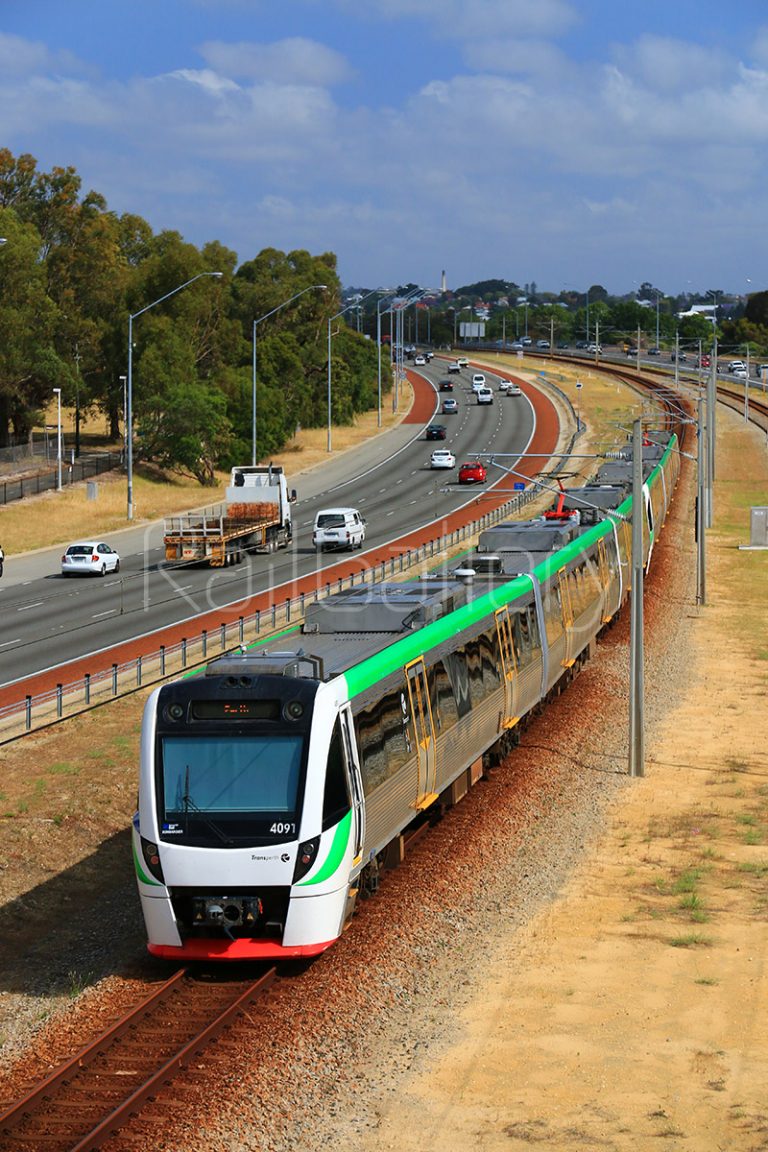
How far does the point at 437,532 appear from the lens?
66.7 metres

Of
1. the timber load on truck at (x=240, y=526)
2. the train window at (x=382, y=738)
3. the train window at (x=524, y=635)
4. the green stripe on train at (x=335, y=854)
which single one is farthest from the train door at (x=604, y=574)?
the timber load on truck at (x=240, y=526)

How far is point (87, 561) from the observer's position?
5481 cm

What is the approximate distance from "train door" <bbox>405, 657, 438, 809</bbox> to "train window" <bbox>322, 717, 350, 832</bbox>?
9.60ft

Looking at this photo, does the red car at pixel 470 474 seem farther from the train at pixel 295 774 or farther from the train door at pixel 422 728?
the train door at pixel 422 728

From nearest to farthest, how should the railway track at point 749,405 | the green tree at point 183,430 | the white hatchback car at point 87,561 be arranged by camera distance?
the white hatchback car at point 87,561 < the green tree at point 183,430 < the railway track at point 749,405

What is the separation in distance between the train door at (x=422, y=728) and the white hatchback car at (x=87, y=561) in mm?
37431

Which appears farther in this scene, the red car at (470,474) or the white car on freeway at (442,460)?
the white car on freeway at (442,460)

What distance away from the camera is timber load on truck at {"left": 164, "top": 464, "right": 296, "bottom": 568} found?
56406mm

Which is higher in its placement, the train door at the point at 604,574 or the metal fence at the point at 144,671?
the train door at the point at 604,574

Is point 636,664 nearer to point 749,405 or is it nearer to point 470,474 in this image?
point 470,474

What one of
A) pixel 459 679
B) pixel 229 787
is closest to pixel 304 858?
pixel 229 787

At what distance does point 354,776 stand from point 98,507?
60.4 meters

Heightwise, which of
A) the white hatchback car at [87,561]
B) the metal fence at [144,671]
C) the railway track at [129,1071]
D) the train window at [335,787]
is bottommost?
the metal fence at [144,671]

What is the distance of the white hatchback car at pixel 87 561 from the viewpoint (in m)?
54.8
